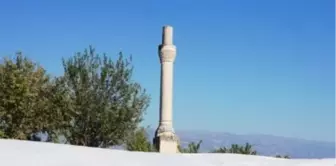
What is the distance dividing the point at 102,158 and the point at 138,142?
2594cm

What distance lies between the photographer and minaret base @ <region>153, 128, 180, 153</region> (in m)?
22.7

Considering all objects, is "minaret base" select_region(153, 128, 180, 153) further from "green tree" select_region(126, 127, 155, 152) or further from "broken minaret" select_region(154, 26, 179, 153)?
"green tree" select_region(126, 127, 155, 152)

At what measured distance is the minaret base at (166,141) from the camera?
2270 cm

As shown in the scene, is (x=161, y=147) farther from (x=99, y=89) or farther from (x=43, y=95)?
(x=43, y=95)

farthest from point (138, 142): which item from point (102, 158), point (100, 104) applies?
point (102, 158)

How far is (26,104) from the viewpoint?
2767cm

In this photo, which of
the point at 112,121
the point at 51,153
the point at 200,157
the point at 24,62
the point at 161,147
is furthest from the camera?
the point at 24,62

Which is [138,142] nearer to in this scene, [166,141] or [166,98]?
[166,98]

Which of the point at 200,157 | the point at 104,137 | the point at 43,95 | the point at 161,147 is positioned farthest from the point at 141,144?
the point at 200,157

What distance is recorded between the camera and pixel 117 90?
1127 inches

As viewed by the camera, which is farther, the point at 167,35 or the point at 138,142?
the point at 138,142

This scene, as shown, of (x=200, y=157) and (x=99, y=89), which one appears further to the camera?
(x=99, y=89)

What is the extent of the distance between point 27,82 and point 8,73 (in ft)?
4.53

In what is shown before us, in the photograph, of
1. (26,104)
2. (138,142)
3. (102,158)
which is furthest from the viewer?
(138,142)
